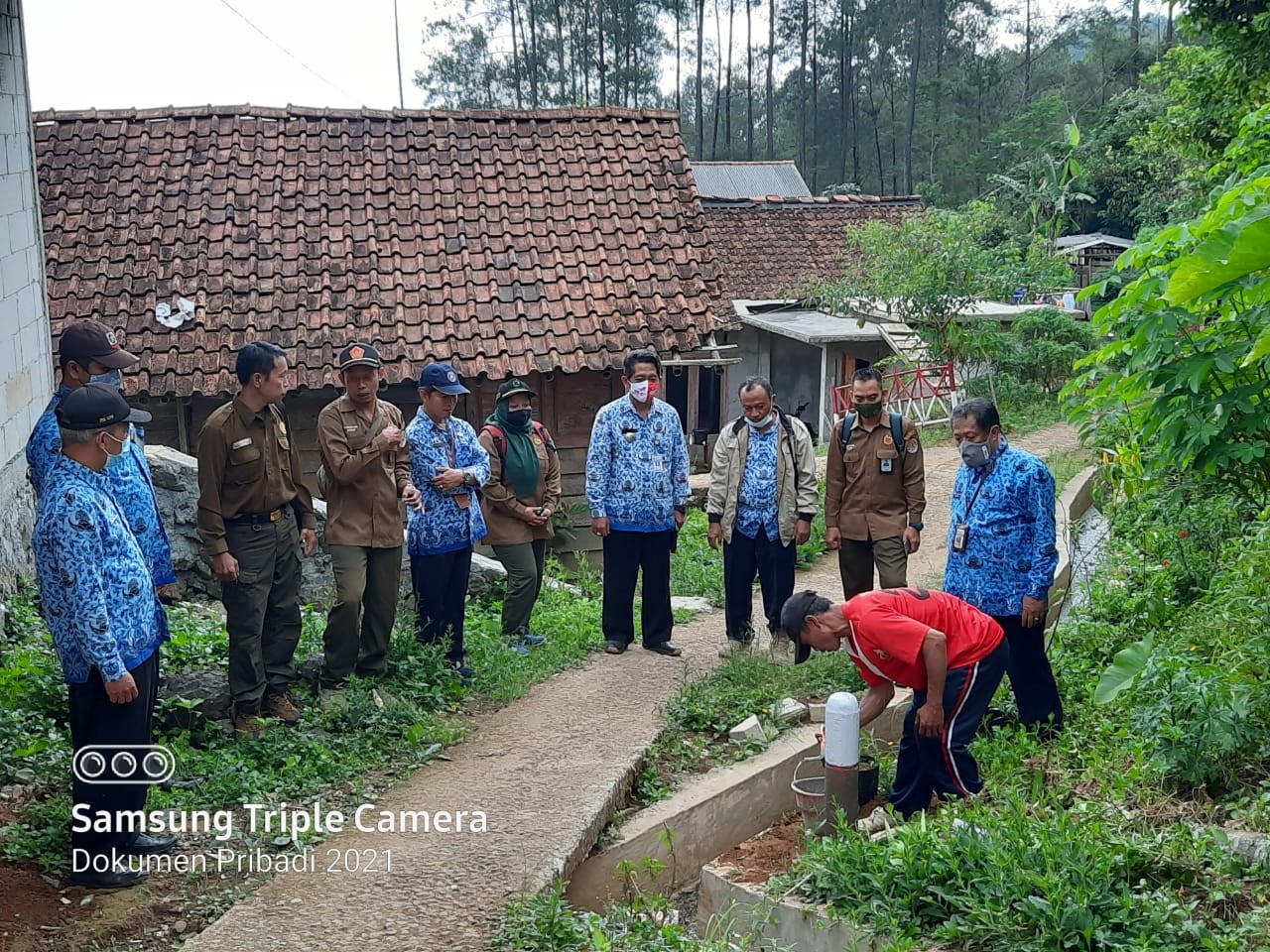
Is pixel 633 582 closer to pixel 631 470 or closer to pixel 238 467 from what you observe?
pixel 631 470

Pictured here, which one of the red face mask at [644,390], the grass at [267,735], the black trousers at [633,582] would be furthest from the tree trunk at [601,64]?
the grass at [267,735]

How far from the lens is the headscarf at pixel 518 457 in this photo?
7.25m

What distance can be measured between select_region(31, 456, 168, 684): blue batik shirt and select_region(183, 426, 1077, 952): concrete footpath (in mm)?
1085

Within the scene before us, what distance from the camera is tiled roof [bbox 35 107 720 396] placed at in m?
11.1

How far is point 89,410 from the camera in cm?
441

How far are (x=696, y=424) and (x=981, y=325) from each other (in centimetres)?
500

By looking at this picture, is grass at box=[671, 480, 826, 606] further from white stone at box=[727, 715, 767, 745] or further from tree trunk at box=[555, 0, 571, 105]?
tree trunk at box=[555, 0, 571, 105]

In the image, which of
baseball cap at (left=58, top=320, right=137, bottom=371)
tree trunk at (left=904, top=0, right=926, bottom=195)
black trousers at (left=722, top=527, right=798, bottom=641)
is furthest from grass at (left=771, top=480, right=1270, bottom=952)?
tree trunk at (left=904, top=0, right=926, bottom=195)

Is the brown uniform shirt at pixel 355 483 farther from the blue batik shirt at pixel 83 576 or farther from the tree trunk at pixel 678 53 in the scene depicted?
the tree trunk at pixel 678 53

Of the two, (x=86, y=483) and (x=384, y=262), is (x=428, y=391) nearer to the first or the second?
(x=86, y=483)

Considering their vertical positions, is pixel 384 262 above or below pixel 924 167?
below

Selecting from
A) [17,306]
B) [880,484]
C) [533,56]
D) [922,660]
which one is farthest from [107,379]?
[533,56]

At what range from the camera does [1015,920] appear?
145 inches

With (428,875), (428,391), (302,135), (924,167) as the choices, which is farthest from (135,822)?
(924,167)
